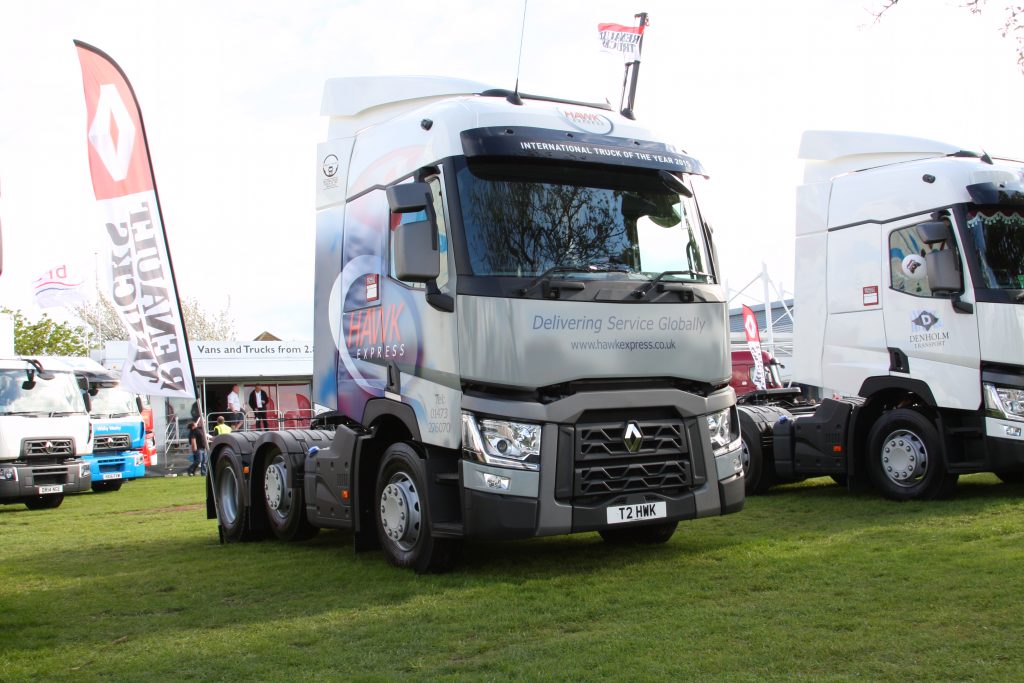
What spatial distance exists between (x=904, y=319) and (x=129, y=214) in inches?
407

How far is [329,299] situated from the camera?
922 cm

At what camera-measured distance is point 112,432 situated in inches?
936

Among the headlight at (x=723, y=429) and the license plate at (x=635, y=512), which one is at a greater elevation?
the headlight at (x=723, y=429)

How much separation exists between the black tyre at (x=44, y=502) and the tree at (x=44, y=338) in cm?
3710

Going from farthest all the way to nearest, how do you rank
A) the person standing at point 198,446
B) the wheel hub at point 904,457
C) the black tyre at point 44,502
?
the person standing at point 198,446
the black tyre at point 44,502
the wheel hub at point 904,457

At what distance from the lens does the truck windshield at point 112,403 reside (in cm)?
2456

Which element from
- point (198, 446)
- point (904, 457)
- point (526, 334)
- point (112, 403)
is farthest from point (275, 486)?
point (198, 446)

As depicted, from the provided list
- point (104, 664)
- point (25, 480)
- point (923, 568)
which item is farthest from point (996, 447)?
point (25, 480)

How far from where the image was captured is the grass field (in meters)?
5.29

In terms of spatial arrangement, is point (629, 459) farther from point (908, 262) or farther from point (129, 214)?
point (129, 214)

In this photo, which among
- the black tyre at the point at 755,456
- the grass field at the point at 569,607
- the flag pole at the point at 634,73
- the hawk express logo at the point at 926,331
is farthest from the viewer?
the black tyre at the point at 755,456

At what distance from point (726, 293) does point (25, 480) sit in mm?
13193

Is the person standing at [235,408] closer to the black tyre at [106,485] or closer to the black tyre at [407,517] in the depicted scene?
the black tyre at [106,485]

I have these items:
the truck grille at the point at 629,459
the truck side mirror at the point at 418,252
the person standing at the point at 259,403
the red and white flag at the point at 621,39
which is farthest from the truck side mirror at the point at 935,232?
the person standing at the point at 259,403
